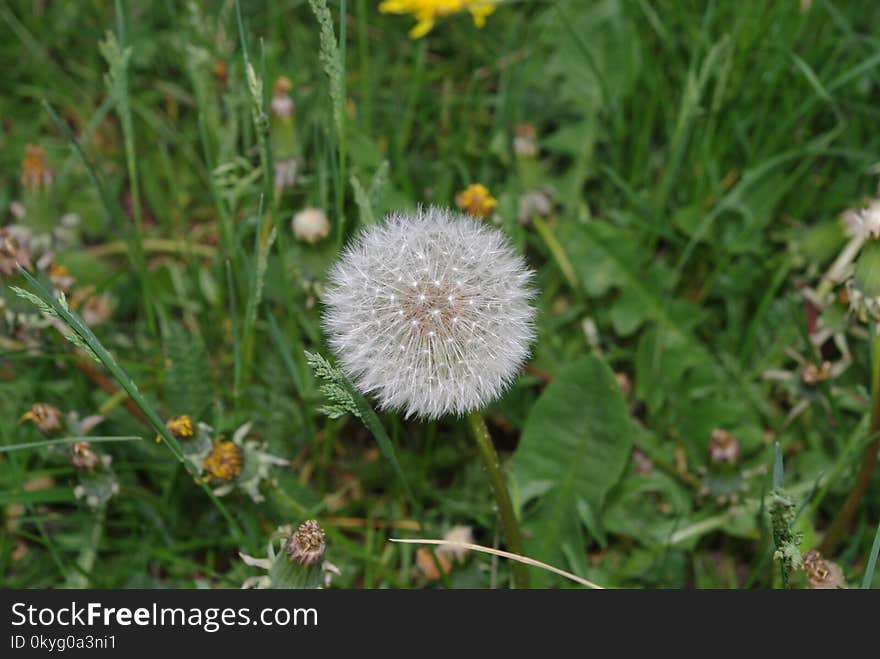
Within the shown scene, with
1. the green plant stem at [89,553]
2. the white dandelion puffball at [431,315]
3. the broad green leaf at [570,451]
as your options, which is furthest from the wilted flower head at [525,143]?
the green plant stem at [89,553]

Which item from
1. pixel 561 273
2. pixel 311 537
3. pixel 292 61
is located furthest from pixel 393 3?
pixel 311 537

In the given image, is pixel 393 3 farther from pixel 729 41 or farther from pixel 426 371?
pixel 426 371

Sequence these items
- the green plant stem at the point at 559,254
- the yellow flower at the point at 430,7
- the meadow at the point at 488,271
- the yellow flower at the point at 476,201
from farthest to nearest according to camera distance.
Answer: the green plant stem at the point at 559,254 < the yellow flower at the point at 430,7 < the yellow flower at the point at 476,201 < the meadow at the point at 488,271

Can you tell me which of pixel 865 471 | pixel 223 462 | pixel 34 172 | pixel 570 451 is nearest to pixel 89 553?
pixel 223 462

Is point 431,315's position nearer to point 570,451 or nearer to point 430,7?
point 570,451

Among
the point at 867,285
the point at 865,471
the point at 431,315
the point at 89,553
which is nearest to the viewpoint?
the point at 431,315

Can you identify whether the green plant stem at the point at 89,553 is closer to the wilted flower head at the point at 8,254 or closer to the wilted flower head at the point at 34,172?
the wilted flower head at the point at 8,254
